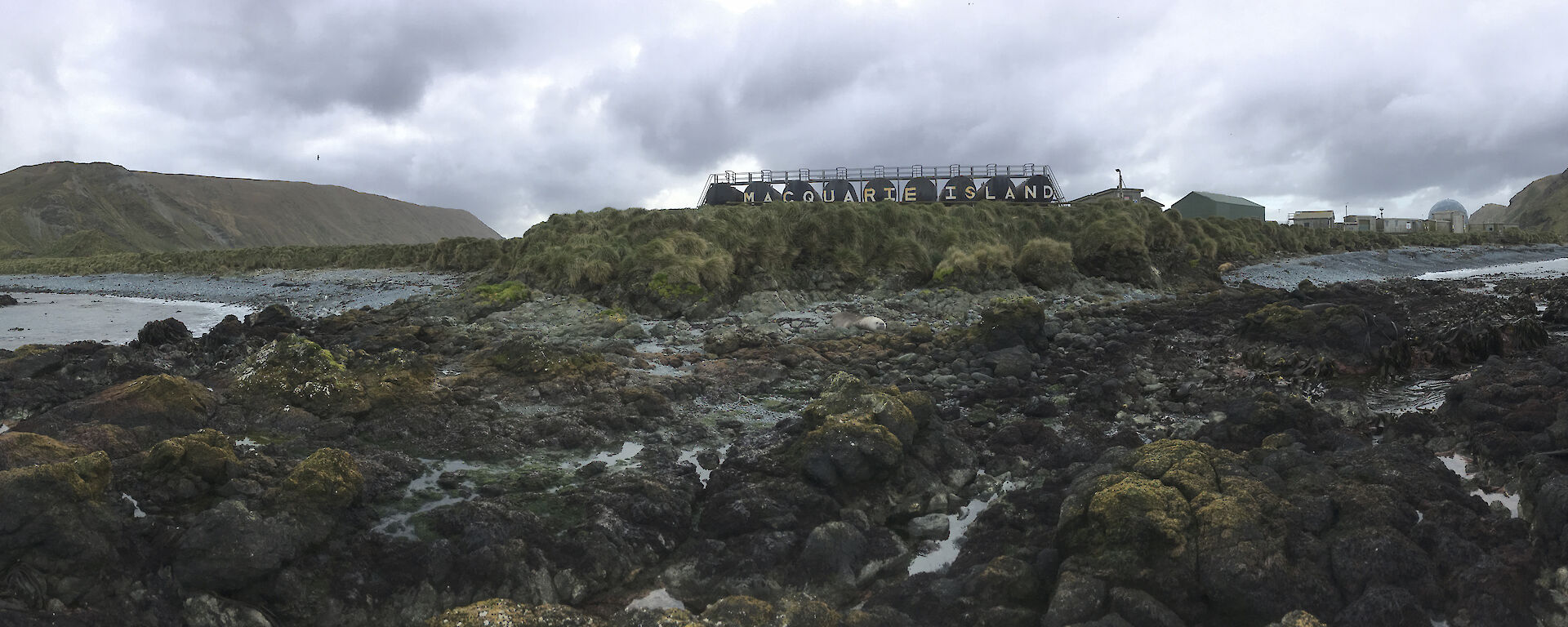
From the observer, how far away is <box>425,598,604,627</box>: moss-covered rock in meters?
5.75

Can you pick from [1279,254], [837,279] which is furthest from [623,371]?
[1279,254]

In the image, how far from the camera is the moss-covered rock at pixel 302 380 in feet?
37.7

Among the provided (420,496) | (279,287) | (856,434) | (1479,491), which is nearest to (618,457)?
(420,496)

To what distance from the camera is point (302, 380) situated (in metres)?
11.9

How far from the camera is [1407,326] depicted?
1786cm

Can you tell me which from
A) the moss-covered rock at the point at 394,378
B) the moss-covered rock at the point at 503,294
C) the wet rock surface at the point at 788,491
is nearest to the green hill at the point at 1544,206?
the wet rock surface at the point at 788,491

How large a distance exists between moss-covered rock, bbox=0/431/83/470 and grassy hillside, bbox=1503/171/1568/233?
438ft

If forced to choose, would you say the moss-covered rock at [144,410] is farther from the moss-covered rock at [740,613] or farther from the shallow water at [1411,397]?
the shallow water at [1411,397]

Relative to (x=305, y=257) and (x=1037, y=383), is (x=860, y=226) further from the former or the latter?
(x=305, y=257)

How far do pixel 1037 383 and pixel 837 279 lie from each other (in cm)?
1748

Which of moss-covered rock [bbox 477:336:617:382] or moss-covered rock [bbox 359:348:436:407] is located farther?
moss-covered rock [bbox 477:336:617:382]

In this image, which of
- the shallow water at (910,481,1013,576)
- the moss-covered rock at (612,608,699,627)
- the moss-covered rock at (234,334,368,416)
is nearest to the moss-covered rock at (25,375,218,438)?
the moss-covered rock at (234,334,368,416)

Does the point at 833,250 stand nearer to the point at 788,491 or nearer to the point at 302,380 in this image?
the point at 302,380

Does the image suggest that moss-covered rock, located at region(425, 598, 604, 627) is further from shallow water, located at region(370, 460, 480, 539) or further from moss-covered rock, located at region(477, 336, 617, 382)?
moss-covered rock, located at region(477, 336, 617, 382)
